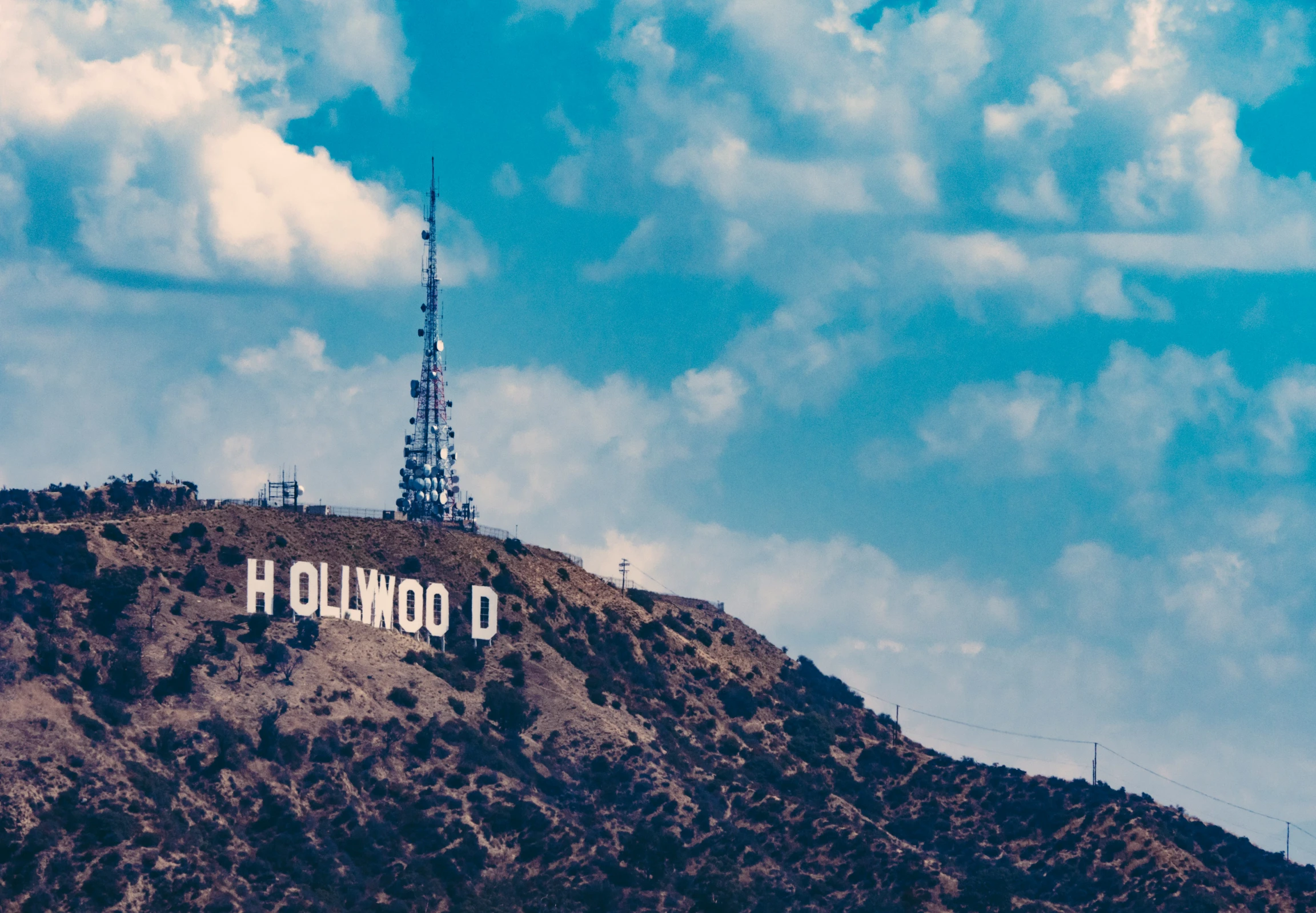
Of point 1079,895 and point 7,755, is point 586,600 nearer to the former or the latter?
point 1079,895

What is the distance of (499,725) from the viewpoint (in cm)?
14712

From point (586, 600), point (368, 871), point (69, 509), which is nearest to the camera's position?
point (368, 871)

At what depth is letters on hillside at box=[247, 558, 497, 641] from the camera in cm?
14662

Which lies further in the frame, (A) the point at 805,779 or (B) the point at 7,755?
(A) the point at 805,779

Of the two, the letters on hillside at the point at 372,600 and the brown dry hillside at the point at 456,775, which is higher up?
the letters on hillside at the point at 372,600

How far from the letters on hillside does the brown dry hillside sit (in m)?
1.46

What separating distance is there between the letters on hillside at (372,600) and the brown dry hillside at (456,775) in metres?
1.46

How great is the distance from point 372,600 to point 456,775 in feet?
61.5

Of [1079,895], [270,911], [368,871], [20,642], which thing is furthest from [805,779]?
[20,642]

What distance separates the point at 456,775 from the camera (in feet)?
454

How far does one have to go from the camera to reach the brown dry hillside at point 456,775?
121 meters

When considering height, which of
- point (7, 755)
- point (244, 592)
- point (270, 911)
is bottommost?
point (270, 911)

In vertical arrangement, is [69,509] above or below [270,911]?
above

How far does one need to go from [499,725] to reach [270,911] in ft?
109
